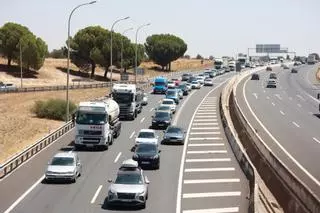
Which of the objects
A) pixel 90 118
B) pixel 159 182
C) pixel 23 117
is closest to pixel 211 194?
pixel 159 182

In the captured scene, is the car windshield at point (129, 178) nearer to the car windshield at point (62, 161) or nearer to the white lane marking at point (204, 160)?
the car windshield at point (62, 161)

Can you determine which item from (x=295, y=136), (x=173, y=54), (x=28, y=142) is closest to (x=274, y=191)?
(x=295, y=136)

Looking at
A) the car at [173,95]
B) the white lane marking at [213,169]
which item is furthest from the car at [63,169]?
the car at [173,95]

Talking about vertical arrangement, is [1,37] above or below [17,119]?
above

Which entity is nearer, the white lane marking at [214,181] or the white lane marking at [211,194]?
the white lane marking at [211,194]

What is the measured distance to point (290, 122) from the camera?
57.0 m

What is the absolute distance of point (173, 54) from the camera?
16300 cm

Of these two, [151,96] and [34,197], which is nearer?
[34,197]

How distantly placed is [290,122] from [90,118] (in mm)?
25010

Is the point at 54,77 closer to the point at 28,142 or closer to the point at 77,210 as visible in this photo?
the point at 28,142

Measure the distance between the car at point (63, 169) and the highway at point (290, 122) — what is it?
11483 mm

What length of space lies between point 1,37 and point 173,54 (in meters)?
57.0

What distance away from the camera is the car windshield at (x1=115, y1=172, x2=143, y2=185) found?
25.7 meters

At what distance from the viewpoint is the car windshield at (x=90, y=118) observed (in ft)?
128
